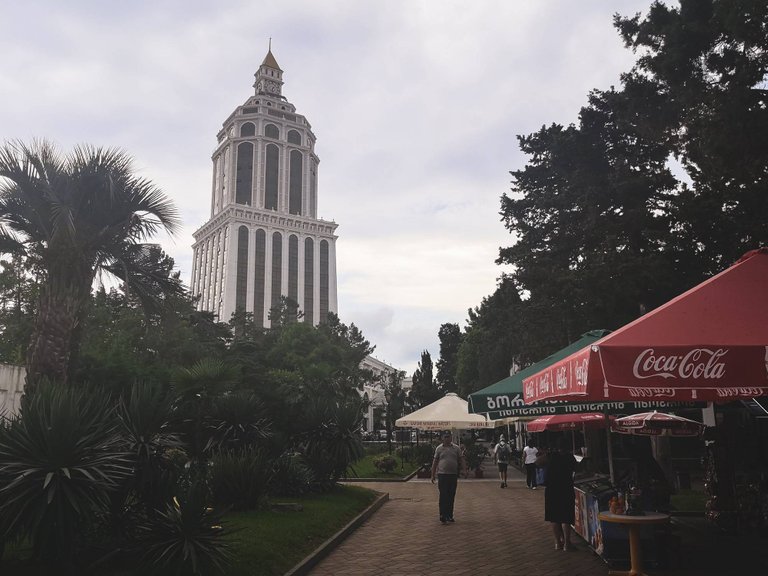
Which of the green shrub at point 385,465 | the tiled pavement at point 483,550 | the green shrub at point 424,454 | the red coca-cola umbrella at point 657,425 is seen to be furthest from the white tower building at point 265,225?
the red coca-cola umbrella at point 657,425

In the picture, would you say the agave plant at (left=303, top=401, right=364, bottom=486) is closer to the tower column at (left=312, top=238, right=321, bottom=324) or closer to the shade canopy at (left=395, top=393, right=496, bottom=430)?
the shade canopy at (left=395, top=393, right=496, bottom=430)

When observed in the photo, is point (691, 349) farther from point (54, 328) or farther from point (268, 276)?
point (268, 276)

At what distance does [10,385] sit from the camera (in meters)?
16.6

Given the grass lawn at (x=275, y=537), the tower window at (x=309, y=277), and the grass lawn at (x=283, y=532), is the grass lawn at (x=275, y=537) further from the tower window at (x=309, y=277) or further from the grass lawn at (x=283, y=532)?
the tower window at (x=309, y=277)

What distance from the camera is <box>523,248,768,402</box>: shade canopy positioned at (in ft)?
15.0

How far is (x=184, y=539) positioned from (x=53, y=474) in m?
1.44

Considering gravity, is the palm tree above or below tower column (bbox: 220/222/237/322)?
below

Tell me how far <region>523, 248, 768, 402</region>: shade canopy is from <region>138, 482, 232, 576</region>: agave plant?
13.0 feet

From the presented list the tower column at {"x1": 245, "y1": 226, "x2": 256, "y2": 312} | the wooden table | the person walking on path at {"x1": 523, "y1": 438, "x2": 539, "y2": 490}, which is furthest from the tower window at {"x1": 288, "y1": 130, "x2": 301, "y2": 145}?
the wooden table

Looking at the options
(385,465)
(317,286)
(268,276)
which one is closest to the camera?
(385,465)

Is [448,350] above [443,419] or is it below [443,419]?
above

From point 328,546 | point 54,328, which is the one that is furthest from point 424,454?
point 54,328

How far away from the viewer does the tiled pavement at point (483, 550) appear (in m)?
8.06

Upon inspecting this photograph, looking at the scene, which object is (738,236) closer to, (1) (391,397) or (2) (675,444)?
(2) (675,444)
